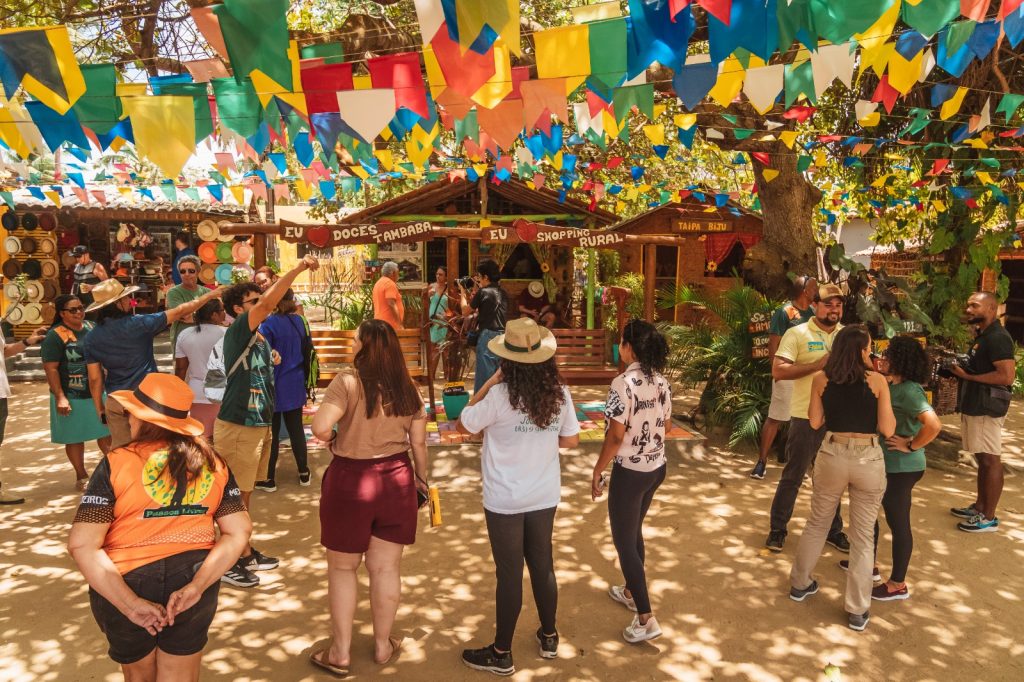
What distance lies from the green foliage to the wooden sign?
24.2 feet

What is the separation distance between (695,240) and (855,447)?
1357 centimetres

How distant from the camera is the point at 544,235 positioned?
850 centimetres

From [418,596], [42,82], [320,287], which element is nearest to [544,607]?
[418,596]

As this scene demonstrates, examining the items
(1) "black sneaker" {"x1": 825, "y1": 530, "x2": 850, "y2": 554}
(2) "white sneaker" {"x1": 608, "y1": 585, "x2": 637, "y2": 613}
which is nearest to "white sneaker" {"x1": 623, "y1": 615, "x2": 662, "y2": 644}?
(2) "white sneaker" {"x1": 608, "y1": 585, "x2": 637, "y2": 613}

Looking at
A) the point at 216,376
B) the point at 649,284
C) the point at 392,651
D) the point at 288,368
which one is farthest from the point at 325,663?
the point at 649,284

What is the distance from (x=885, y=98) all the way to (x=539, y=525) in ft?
13.1

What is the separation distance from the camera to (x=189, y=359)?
198 inches

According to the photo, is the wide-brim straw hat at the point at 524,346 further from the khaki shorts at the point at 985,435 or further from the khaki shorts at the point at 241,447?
the khaki shorts at the point at 985,435

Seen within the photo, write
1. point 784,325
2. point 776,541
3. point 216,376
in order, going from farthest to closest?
point 784,325 → point 776,541 → point 216,376

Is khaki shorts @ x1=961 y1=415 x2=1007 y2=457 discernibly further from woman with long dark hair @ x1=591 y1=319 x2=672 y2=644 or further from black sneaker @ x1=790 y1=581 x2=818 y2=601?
woman with long dark hair @ x1=591 y1=319 x2=672 y2=644

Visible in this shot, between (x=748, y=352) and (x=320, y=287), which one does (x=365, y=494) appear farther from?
(x=320, y=287)

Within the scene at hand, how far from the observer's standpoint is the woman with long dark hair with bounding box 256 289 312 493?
5.58 meters

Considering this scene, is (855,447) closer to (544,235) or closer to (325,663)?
(325,663)

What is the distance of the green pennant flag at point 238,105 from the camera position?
397cm
